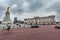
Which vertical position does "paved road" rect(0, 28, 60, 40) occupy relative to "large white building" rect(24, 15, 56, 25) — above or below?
below

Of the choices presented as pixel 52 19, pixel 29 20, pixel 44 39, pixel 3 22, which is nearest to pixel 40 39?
pixel 44 39

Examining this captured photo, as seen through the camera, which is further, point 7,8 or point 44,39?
point 7,8

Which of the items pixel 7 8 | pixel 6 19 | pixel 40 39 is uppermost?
pixel 7 8

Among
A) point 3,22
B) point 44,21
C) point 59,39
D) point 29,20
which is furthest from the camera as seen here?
point 29,20

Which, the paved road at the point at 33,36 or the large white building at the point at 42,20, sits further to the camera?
the large white building at the point at 42,20

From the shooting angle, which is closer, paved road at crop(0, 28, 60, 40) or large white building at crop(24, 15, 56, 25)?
paved road at crop(0, 28, 60, 40)

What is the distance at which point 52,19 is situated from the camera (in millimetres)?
49750

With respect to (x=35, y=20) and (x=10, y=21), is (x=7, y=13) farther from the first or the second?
(x=35, y=20)

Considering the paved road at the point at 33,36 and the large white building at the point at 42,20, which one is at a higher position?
the large white building at the point at 42,20

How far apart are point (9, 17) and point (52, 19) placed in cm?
1752

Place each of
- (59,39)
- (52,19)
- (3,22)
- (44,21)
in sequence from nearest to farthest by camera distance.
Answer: (59,39)
(3,22)
(52,19)
(44,21)

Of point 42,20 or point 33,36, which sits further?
point 42,20

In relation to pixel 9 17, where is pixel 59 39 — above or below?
below

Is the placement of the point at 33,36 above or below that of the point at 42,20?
below
